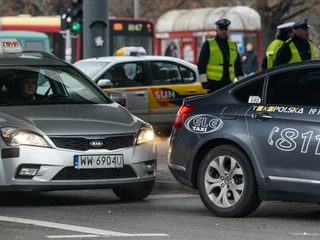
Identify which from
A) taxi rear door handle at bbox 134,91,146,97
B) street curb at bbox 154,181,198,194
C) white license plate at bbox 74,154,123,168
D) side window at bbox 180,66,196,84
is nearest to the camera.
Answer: white license plate at bbox 74,154,123,168

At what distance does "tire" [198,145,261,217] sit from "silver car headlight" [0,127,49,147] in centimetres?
148

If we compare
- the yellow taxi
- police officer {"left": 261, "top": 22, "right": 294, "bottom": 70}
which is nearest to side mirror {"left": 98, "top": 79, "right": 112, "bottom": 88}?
the yellow taxi

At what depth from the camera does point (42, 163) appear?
33.9ft

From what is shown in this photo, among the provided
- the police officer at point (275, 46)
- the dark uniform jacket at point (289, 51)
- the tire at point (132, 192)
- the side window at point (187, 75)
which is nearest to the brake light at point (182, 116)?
the tire at point (132, 192)

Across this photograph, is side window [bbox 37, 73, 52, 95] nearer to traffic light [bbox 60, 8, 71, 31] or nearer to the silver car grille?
the silver car grille

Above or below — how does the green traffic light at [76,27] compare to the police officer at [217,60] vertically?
above

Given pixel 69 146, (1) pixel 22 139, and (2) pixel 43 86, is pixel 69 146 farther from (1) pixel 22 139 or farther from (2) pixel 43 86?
(2) pixel 43 86

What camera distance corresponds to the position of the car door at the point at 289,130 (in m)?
9.21

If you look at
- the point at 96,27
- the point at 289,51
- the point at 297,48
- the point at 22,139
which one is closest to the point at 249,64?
the point at 96,27

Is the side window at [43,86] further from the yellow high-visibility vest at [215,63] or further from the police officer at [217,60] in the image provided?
the yellow high-visibility vest at [215,63]

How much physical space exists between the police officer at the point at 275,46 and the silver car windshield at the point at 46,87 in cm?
361

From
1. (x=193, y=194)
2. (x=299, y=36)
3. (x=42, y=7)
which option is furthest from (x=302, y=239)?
(x=42, y=7)

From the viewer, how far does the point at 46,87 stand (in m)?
11.7

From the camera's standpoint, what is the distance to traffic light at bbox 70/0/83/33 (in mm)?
21234
